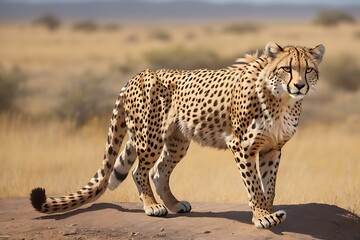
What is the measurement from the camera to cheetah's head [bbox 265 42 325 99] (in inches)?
249

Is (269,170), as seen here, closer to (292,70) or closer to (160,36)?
(292,70)

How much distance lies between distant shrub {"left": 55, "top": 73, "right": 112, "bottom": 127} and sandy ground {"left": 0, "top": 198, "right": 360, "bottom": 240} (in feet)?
22.6

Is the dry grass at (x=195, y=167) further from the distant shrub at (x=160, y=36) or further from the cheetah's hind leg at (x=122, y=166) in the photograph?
the distant shrub at (x=160, y=36)

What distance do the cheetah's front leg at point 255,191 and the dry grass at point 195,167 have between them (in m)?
1.71

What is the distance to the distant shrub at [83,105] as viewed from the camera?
587 inches

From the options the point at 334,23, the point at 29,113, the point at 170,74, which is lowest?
the point at 170,74

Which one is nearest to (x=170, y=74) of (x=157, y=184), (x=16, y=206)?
(x=157, y=184)

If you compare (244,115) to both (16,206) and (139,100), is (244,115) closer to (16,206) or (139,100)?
(139,100)

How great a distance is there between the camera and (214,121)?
23.2ft

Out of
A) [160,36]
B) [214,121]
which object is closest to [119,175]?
[214,121]

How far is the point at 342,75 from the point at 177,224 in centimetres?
1741

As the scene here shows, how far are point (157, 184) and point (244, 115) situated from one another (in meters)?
1.30

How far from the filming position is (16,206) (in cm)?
807

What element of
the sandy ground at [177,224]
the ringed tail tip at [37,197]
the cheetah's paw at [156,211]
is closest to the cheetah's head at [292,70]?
the sandy ground at [177,224]
